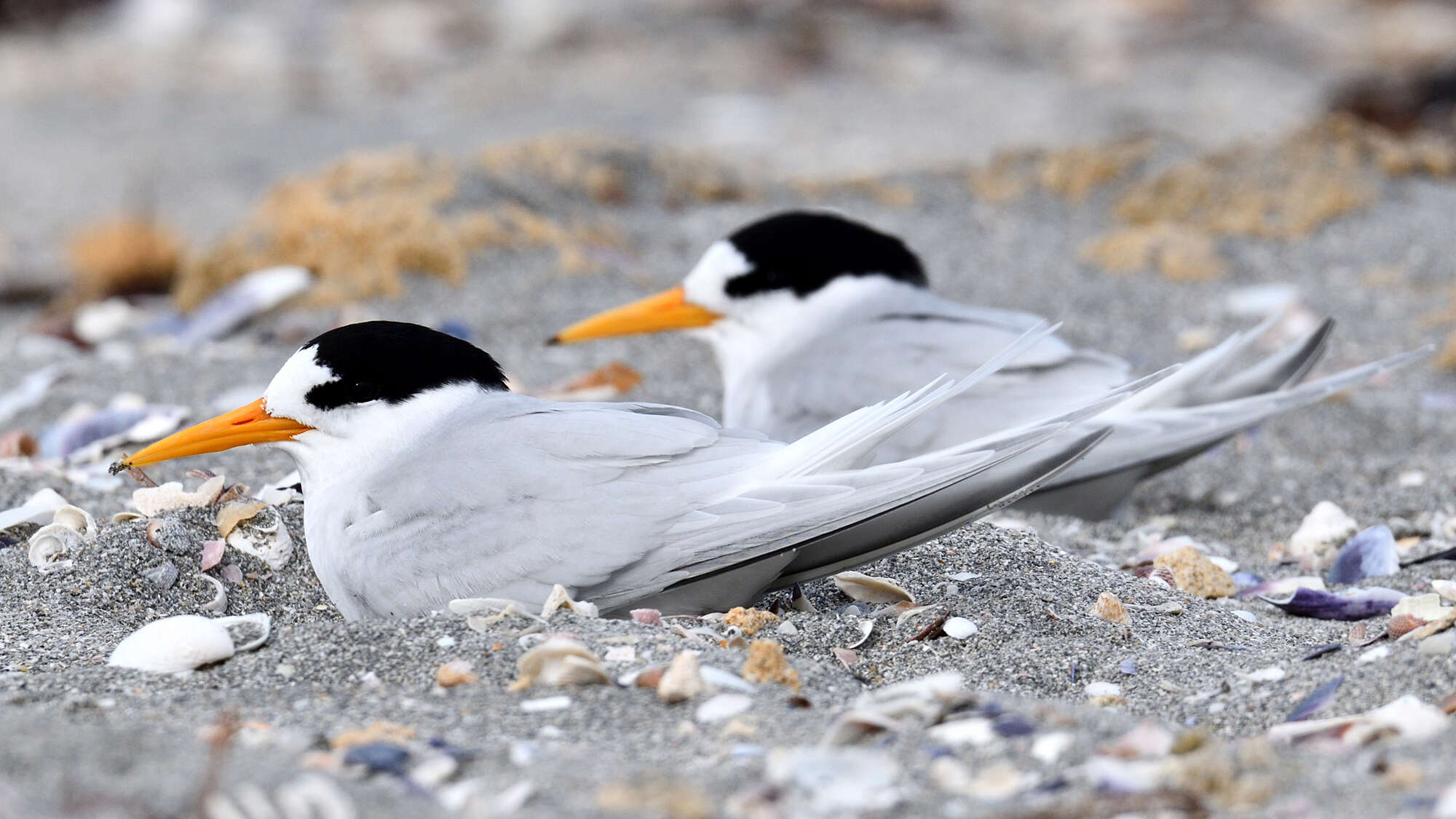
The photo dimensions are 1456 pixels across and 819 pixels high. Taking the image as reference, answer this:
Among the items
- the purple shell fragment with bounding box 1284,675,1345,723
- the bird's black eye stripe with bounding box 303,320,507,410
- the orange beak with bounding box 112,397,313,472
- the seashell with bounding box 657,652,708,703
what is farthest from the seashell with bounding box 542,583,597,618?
the purple shell fragment with bounding box 1284,675,1345,723

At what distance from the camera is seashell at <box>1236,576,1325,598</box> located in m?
3.00

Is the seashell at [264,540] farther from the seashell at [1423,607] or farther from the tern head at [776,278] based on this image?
the seashell at [1423,607]

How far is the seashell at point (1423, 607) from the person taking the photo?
2.48 metres

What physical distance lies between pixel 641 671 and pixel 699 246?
3639 mm

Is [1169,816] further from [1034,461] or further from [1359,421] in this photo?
[1359,421]

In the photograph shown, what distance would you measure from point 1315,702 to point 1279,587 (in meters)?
0.89

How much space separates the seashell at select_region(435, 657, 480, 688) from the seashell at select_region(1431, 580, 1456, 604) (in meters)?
1.63

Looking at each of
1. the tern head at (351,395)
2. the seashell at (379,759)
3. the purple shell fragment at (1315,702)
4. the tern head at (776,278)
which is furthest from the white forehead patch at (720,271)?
the seashell at (379,759)

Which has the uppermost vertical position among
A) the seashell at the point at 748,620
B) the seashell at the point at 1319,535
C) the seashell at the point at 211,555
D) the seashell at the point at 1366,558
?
the seashell at the point at 748,620

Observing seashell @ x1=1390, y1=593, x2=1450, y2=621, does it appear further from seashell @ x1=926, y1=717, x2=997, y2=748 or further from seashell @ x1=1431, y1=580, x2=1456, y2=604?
seashell @ x1=926, y1=717, x2=997, y2=748

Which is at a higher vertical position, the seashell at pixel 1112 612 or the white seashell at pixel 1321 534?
the seashell at pixel 1112 612

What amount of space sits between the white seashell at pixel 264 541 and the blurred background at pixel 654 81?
4.77m

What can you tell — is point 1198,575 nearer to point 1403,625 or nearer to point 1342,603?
point 1342,603

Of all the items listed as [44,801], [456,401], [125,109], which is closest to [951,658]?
[456,401]
